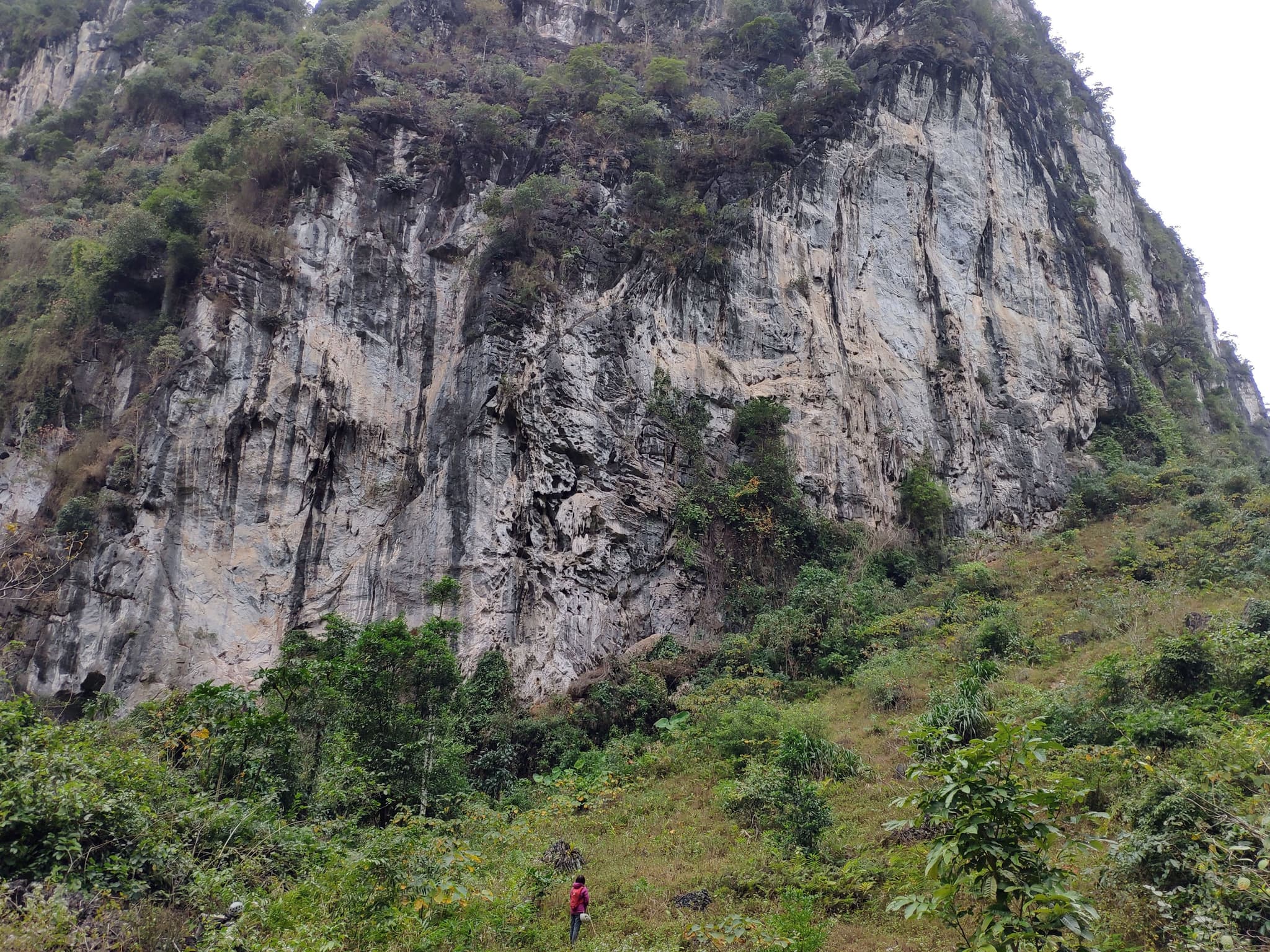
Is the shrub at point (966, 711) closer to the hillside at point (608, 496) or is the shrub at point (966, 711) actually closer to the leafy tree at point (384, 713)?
the hillside at point (608, 496)

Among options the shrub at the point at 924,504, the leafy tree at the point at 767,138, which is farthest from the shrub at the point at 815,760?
the leafy tree at the point at 767,138

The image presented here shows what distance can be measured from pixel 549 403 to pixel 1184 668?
44.1 ft

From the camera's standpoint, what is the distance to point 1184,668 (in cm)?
902

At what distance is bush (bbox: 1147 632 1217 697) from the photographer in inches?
350

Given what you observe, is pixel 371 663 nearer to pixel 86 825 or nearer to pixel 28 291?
pixel 86 825

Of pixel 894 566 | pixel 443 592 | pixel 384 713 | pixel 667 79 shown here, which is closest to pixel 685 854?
pixel 384 713

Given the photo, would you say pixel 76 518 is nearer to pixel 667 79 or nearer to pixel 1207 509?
pixel 667 79

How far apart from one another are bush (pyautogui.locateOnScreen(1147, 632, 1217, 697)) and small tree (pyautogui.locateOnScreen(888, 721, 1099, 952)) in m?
6.70

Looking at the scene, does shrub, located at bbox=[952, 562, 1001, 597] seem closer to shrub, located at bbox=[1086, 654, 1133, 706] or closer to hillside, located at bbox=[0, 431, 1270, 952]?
hillside, located at bbox=[0, 431, 1270, 952]

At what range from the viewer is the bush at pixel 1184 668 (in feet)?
29.1

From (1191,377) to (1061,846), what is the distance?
2789cm

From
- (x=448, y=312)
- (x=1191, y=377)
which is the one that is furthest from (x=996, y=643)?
(x=1191, y=377)

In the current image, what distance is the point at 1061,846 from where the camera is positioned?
7453 mm

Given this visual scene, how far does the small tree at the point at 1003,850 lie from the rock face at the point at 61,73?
39740mm
